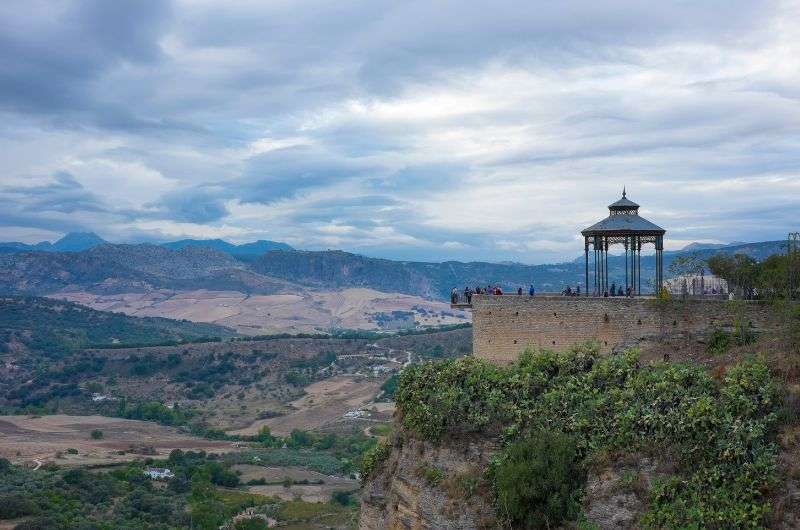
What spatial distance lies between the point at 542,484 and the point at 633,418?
193 centimetres

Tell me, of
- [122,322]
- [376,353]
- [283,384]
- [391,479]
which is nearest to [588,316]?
[391,479]

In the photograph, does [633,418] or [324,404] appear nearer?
[633,418]

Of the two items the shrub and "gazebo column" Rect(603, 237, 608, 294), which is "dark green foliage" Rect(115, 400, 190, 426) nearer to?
the shrub

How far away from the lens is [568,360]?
671 inches

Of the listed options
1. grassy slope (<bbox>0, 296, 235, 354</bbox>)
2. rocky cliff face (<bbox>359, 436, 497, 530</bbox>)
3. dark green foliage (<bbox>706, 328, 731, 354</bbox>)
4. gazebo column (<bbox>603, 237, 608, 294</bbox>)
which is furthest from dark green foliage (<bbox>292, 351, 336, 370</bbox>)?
dark green foliage (<bbox>706, 328, 731, 354</bbox>)

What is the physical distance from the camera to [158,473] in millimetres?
55219

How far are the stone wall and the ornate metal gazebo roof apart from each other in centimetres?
206

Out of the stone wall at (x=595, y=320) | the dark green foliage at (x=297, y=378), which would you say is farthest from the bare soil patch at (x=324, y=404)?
the stone wall at (x=595, y=320)

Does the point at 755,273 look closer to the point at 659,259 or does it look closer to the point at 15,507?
the point at 659,259

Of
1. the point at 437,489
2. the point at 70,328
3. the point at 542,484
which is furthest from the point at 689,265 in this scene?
the point at 70,328

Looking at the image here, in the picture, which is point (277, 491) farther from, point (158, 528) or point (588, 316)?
point (588, 316)

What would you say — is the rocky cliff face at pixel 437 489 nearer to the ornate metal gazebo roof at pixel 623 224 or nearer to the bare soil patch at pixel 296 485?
the ornate metal gazebo roof at pixel 623 224

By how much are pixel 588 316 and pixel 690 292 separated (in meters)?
2.89

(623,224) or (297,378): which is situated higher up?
(623,224)
